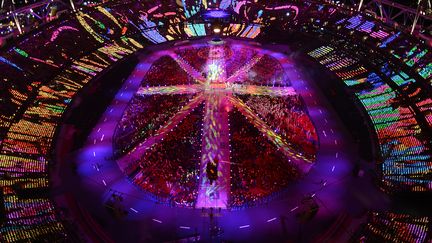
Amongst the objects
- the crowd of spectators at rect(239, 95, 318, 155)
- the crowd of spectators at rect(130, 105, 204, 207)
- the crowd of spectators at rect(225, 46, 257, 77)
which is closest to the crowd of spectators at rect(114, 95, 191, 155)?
the crowd of spectators at rect(130, 105, 204, 207)

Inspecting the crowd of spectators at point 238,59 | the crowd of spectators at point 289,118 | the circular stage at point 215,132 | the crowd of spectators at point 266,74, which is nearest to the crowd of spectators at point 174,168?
the circular stage at point 215,132

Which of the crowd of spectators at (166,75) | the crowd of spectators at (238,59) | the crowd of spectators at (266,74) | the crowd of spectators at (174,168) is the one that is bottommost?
the crowd of spectators at (266,74)

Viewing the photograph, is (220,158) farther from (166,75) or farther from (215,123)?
(166,75)

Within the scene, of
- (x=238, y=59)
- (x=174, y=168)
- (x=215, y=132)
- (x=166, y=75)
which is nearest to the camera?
(x=174, y=168)

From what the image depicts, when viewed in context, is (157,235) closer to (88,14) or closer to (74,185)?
(74,185)

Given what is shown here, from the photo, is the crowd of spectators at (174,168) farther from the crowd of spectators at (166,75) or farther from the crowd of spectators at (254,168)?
the crowd of spectators at (166,75)

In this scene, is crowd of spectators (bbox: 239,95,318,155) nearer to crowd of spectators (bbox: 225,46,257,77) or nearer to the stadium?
the stadium

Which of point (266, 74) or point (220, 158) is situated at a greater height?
point (220, 158)

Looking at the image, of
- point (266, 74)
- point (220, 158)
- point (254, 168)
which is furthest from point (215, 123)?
point (266, 74)

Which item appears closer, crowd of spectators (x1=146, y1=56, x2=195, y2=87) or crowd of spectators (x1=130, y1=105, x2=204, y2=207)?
crowd of spectators (x1=130, y1=105, x2=204, y2=207)

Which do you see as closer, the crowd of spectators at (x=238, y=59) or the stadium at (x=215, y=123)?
the stadium at (x=215, y=123)
